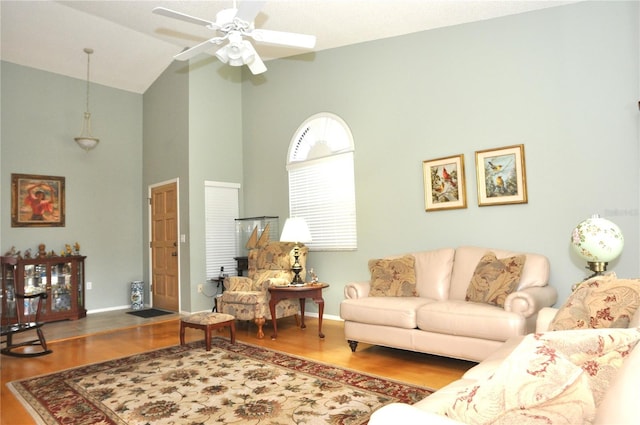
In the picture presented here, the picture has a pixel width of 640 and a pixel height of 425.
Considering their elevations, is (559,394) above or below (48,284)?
above

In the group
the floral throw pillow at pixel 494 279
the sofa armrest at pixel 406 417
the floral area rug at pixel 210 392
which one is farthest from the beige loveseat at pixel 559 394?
the floral throw pillow at pixel 494 279

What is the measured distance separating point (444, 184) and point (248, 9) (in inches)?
104

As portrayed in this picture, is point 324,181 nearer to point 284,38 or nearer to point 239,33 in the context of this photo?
point 284,38

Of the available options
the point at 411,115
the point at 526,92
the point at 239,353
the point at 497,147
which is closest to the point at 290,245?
the point at 239,353

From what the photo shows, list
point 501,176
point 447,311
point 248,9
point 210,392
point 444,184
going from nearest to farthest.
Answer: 1. point 248,9
2. point 210,392
3. point 447,311
4. point 501,176
5. point 444,184

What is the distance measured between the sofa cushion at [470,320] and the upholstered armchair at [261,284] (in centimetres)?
187

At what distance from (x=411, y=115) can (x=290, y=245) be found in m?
2.19

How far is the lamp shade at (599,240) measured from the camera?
2926 mm

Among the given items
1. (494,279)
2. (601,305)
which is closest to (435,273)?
(494,279)

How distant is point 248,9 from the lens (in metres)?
2.86

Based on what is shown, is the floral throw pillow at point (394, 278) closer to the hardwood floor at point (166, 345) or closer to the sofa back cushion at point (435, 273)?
the sofa back cushion at point (435, 273)

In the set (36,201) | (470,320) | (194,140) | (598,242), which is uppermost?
(194,140)

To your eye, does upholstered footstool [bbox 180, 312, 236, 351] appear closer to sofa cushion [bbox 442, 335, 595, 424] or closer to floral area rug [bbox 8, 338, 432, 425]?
floral area rug [bbox 8, 338, 432, 425]

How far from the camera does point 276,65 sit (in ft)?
20.3
